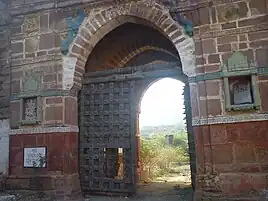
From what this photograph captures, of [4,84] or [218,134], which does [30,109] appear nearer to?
[4,84]

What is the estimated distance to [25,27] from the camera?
589cm

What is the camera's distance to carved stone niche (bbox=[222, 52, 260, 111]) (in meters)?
4.49

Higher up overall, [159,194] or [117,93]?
[117,93]

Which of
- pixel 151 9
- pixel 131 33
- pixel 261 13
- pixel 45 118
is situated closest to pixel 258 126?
pixel 261 13

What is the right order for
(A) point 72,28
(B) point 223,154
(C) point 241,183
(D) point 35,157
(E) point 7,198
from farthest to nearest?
(A) point 72,28 < (D) point 35,157 < (E) point 7,198 < (B) point 223,154 < (C) point 241,183

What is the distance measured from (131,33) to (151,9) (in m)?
2.22

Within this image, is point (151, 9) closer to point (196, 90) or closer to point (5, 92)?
point (196, 90)

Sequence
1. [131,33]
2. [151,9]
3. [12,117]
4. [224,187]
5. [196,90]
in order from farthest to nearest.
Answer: [131,33], [12,117], [151,9], [196,90], [224,187]

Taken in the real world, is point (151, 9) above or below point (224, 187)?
above

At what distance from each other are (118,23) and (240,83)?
2526 mm

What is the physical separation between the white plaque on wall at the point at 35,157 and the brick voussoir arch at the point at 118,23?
1.36 meters

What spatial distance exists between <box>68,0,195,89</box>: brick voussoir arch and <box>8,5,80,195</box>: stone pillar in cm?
37

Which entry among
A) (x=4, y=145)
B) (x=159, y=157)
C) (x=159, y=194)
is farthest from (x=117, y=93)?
(x=159, y=157)

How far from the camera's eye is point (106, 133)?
567 centimetres
